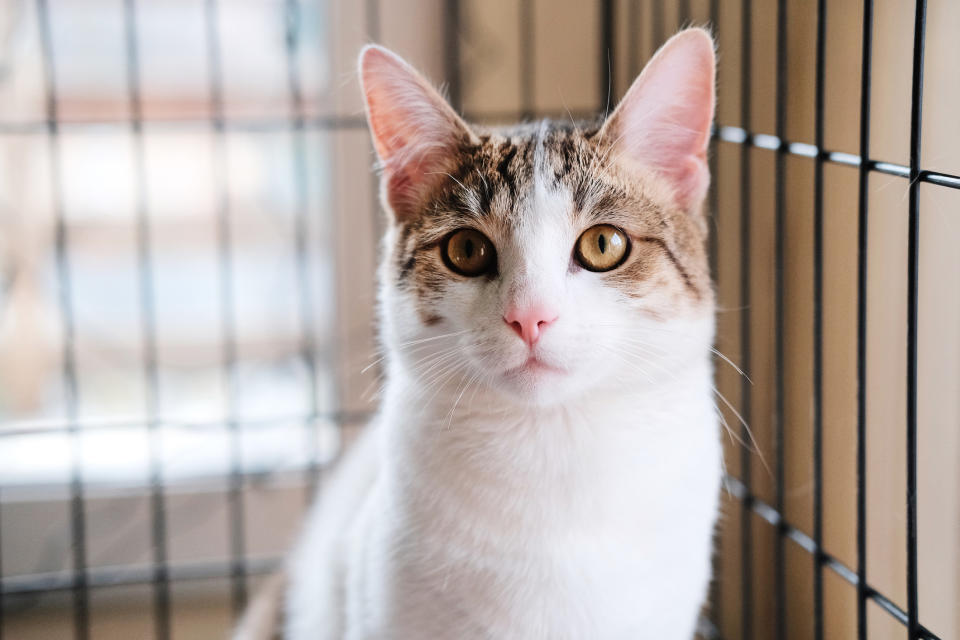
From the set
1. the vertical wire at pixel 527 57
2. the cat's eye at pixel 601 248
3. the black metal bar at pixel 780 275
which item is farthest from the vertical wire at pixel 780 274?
the vertical wire at pixel 527 57

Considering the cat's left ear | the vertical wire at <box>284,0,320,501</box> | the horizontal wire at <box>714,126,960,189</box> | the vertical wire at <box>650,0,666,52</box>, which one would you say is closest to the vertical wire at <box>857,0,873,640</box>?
the horizontal wire at <box>714,126,960,189</box>

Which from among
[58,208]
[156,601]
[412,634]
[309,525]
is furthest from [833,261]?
[156,601]

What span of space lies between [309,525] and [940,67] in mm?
1052

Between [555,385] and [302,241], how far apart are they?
1.01m

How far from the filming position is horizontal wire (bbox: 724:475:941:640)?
0.89 metres

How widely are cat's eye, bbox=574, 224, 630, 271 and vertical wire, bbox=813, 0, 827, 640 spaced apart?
0.72ft

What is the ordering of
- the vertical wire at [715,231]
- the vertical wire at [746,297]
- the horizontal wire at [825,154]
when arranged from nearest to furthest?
the horizontal wire at [825,154] < the vertical wire at [746,297] < the vertical wire at [715,231]

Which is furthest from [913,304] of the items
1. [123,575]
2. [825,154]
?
[123,575]

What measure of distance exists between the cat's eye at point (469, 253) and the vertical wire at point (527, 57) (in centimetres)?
78

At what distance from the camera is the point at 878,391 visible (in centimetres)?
101

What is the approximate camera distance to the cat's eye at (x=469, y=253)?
3.04 ft

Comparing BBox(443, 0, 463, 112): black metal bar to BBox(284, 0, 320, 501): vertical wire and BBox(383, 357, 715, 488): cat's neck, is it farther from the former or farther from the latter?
BBox(383, 357, 715, 488): cat's neck

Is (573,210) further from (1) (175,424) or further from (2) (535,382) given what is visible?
(1) (175,424)

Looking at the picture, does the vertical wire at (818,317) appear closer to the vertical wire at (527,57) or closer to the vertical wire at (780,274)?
the vertical wire at (780,274)
